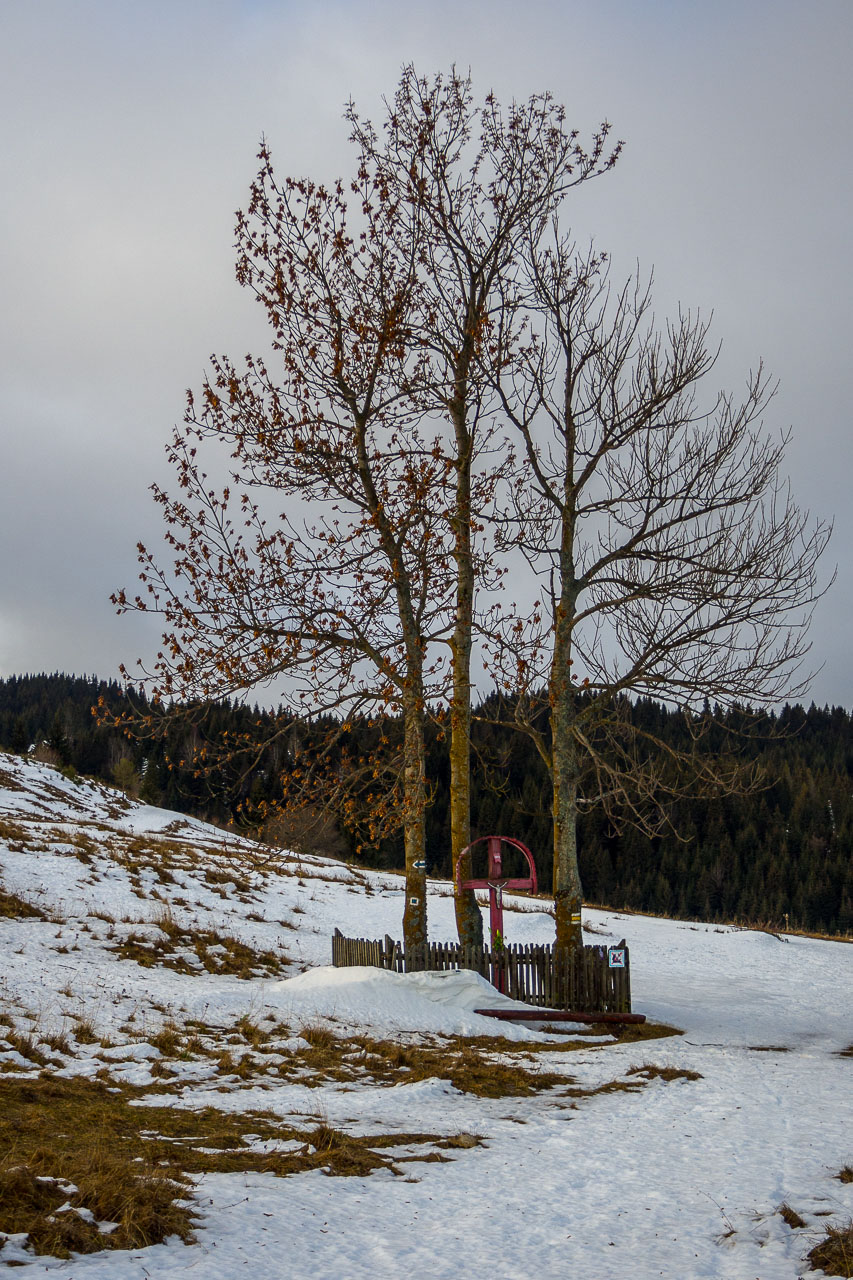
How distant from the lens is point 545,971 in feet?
50.8

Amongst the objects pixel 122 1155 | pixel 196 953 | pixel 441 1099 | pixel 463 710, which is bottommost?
pixel 196 953

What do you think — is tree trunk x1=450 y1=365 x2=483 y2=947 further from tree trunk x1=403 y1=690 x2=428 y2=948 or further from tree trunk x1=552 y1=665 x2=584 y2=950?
tree trunk x1=552 y1=665 x2=584 y2=950

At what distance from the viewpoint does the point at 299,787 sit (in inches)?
567

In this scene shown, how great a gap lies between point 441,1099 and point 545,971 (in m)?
7.29

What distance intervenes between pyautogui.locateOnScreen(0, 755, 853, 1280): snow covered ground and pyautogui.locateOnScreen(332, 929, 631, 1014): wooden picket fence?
797mm

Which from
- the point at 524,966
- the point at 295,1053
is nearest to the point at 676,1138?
the point at 295,1053

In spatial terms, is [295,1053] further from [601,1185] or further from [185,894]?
[185,894]

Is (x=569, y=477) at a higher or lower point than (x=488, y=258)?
lower

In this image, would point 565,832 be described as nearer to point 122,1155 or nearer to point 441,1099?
point 441,1099

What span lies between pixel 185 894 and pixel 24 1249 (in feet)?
60.1

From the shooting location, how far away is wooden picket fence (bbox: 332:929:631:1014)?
15.4 metres

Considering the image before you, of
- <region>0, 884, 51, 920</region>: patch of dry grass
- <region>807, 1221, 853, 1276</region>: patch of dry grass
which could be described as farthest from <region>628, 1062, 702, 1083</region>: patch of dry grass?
<region>0, 884, 51, 920</region>: patch of dry grass

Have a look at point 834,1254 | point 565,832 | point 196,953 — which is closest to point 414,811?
point 565,832

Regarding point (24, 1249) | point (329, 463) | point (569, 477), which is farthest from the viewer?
point (569, 477)
